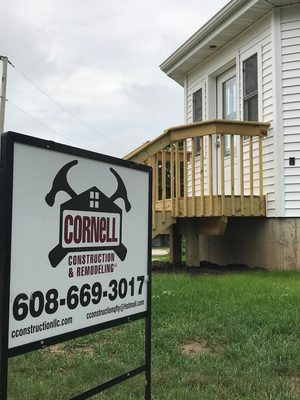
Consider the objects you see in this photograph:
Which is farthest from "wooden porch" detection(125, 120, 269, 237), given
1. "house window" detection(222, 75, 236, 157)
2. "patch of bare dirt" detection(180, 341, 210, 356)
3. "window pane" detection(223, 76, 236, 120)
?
"patch of bare dirt" detection(180, 341, 210, 356)

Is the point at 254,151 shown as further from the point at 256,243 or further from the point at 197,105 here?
the point at 197,105

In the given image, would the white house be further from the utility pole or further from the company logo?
the utility pole

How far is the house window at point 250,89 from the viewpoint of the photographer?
9.27 metres

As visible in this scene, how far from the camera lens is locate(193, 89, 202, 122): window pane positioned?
11.6 meters

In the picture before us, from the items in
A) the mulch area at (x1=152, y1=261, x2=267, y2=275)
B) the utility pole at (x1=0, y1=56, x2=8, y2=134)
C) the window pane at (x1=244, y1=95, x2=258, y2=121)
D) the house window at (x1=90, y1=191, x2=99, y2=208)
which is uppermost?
the utility pole at (x1=0, y1=56, x2=8, y2=134)

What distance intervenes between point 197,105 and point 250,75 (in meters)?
2.50

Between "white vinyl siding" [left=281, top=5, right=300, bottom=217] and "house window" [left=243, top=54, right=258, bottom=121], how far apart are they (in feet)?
2.71

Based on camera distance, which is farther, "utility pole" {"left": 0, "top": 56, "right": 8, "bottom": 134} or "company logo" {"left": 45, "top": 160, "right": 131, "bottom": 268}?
"utility pole" {"left": 0, "top": 56, "right": 8, "bottom": 134}

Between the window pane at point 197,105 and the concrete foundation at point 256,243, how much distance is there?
2.88m

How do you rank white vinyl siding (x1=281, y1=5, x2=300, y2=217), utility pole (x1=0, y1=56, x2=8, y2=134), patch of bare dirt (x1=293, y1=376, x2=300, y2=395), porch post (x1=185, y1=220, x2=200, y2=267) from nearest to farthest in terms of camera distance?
1. patch of bare dirt (x1=293, y1=376, x2=300, y2=395)
2. white vinyl siding (x1=281, y1=5, x2=300, y2=217)
3. porch post (x1=185, y1=220, x2=200, y2=267)
4. utility pole (x1=0, y1=56, x2=8, y2=134)

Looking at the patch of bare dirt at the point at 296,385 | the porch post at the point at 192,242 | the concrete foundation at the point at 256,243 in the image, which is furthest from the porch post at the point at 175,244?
the patch of bare dirt at the point at 296,385

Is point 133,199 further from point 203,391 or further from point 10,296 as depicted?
point 203,391

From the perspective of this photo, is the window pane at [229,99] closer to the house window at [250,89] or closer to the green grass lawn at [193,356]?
the house window at [250,89]

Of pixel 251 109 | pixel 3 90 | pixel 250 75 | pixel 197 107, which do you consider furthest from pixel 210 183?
pixel 3 90
